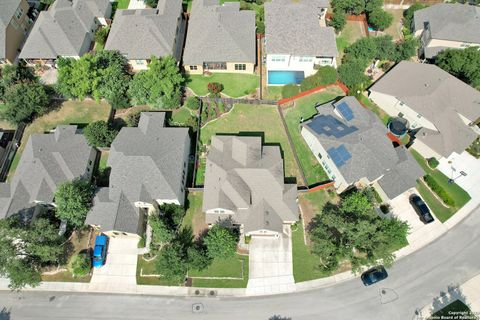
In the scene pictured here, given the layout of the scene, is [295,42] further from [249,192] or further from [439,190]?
[439,190]

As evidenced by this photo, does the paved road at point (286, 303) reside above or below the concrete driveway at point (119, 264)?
below

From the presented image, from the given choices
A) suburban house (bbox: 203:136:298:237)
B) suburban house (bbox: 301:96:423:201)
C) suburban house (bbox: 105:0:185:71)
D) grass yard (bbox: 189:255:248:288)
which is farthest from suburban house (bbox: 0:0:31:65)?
A: suburban house (bbox: 301:96:423:201)

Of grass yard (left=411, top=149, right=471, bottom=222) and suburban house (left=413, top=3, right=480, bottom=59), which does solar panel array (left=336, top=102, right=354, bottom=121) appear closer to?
grass yard (left=411, top=149, right=471, bottom=222)

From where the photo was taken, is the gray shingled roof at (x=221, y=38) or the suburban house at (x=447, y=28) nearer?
the gray shingled roof at (x=221, y=38)

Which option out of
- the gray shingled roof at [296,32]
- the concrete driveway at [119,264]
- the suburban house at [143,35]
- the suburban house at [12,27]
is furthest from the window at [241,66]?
Answer: the suburban house at [12,27]

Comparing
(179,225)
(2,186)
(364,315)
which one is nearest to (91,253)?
(179,225)

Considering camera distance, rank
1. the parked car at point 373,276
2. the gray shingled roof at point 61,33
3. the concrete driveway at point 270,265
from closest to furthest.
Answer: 1. the parked car at point 373,276
2. the concrete driveway at point 270,265
3. the gray shingled roof at point 61,33

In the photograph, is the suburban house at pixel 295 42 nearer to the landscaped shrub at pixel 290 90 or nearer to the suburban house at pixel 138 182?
the landscaped shrub at pixel 290 90

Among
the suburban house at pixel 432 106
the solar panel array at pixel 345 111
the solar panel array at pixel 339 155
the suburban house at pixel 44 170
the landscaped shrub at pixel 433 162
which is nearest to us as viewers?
the suburban house at pixel 44 170

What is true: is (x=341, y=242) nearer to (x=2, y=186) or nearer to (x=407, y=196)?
(x=407, y=196)
